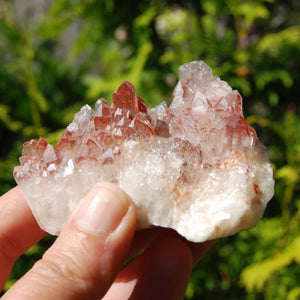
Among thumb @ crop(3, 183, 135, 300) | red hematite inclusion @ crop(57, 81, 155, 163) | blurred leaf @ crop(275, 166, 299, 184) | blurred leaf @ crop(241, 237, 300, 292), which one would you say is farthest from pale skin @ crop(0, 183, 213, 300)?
blurred leaf @ crop(275, 166, 299, 184)

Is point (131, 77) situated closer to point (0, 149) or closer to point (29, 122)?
point (29, 122)

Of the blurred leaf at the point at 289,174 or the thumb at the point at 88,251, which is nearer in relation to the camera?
the thumb at the point at 88,251

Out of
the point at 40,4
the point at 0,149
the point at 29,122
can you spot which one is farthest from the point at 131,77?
the point at 40,4

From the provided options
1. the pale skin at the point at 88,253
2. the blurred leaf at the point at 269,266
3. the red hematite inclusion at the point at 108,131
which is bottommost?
the blurred leaf at the point at 269,266

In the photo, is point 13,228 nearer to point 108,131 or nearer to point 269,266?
point 108,131

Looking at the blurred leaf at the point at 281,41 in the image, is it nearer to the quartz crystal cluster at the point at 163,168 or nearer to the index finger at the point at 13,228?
the quartz crystal cluster at the point at 163,168

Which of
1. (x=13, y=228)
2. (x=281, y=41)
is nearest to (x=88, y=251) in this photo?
(x=13, y=228)

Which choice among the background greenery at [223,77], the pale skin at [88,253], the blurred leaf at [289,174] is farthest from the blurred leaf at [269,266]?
the pale skin at [88,253]
